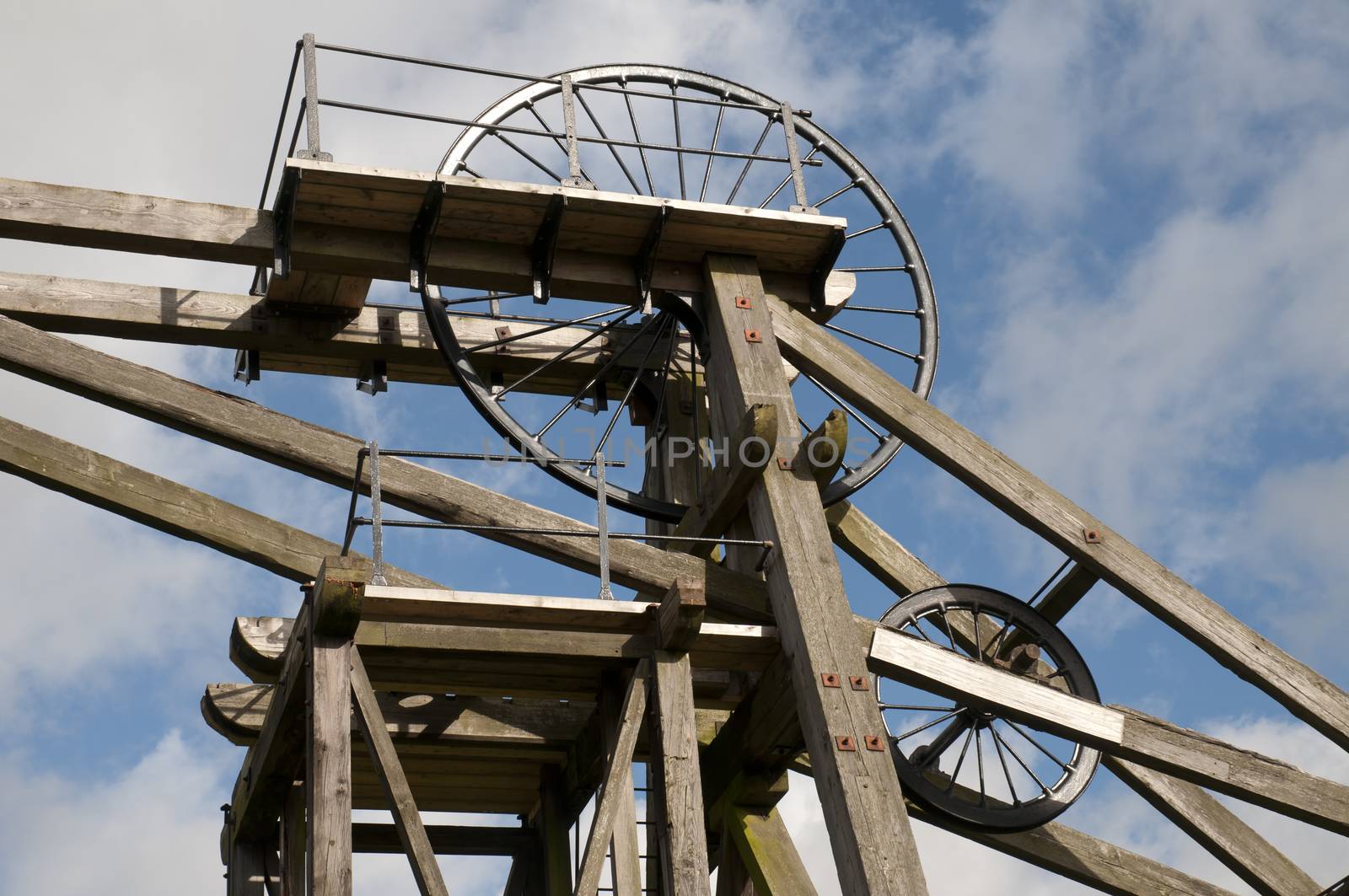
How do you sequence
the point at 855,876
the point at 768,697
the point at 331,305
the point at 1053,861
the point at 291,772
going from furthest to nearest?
1. the point at 331,305
2. the point at 1053,861
3. the point at 291,772
4. the point at 768,697
5. the point at 855,876

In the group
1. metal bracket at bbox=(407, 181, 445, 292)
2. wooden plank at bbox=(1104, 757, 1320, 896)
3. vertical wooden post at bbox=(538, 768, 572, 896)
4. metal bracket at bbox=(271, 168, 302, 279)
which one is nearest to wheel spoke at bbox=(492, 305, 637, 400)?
metal bracket at bbox=(407, 181, 445, 292)

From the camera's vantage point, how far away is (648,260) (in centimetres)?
977

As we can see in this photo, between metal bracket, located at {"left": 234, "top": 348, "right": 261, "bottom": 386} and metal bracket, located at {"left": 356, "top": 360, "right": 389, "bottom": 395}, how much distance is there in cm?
67

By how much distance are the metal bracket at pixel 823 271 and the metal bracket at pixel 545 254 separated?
5.18ft

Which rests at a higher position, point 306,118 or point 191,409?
point 306,118

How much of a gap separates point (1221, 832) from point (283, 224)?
627 centimetres

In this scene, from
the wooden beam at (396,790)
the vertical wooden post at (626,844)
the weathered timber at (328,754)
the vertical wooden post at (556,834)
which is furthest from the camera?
the vertical wooden post at (556,834)

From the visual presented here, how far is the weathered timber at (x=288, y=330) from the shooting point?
394 inches

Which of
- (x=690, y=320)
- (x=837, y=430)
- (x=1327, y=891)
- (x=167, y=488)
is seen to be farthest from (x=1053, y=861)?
(x=167, y=488)

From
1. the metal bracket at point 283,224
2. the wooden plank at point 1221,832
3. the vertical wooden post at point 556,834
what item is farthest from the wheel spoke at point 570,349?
the wooden plank at point 1221,832

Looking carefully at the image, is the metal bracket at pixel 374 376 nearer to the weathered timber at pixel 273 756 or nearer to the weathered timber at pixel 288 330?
the weathered timber at pixel 288 330

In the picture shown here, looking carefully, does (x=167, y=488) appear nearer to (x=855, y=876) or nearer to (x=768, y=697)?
(x=768, y=697)

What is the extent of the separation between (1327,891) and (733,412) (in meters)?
4.14

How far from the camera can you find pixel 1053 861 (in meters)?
10.0
